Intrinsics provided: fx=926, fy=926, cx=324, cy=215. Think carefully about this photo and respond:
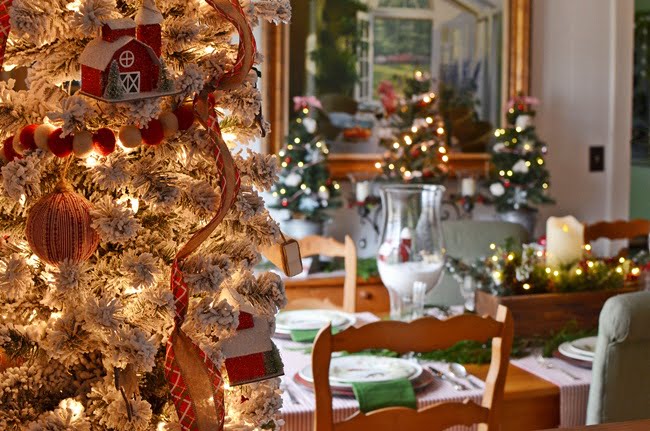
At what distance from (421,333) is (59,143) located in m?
0.93

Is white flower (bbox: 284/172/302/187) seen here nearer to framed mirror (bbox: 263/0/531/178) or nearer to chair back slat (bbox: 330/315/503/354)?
framed mirror (bbox: 263/0/531/178)

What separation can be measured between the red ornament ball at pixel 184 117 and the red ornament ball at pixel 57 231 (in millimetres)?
161

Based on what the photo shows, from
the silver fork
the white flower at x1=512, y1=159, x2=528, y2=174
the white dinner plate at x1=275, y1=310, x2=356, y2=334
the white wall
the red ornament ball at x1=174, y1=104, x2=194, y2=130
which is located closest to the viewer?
the red ornament ball at x1=174, y1=104, x2=194, y2=130

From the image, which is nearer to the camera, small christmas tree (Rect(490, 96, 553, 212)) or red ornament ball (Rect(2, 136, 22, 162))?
red ornament ball (Rect(2, 136, 22, 162))

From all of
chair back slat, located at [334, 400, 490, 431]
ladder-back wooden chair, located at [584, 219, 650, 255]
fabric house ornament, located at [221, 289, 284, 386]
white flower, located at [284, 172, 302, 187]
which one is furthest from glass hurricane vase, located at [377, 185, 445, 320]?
white flower, located at [284, 172, 302, 187]

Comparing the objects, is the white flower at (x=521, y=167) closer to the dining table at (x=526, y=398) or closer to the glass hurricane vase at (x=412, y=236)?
the glass hurricane vase at (x=412, y=236)

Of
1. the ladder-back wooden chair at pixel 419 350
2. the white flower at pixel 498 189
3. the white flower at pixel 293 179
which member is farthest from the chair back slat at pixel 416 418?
the white flower at pixel 498 189

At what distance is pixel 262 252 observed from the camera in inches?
52.9

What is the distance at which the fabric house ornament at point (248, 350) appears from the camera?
1229 mm

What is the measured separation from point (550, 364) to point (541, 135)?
3.19 metres

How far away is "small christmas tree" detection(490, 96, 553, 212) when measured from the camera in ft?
15.5

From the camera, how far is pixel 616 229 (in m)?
3.74

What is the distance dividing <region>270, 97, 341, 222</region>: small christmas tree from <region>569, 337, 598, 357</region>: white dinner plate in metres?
2.18

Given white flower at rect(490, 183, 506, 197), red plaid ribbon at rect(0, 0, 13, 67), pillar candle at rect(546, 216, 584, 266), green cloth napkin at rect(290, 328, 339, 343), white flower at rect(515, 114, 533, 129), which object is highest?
red plaid ribbon at rect(0, 0, 13, 67)
